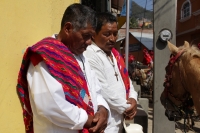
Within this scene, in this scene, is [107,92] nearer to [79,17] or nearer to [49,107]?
[79,17]

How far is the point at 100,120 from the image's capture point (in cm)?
175

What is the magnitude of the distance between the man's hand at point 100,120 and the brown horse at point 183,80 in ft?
4.25

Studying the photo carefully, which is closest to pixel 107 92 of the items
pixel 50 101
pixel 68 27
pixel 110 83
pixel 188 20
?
pixel 110 83

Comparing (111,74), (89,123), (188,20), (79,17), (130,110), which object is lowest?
(130,110)

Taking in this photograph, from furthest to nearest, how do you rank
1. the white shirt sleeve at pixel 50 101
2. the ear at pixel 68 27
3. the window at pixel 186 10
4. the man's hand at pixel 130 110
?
the window at pixel 186 10
the man's hand at pixel 130 110
the ear at pixel 68 27
the white shirt sleeve at pixel 50 101

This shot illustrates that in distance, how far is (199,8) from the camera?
52.4ft

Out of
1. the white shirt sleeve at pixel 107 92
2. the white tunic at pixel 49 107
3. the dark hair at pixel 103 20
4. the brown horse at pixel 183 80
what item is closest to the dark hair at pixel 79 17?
the white tunic at pixel 49 107

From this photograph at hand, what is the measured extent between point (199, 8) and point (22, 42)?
53.3ft

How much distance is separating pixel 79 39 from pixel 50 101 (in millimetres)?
553

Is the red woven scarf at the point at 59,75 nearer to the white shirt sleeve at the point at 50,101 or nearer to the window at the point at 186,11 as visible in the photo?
the white shirt sleeve at the point at 50,101

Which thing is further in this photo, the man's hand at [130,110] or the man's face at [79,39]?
the man's hand at [130,110]

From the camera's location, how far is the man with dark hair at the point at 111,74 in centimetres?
236

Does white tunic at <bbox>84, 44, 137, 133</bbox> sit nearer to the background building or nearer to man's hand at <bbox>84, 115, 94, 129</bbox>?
man's hand at <bbox>84, 115, 94, 129</bbox>

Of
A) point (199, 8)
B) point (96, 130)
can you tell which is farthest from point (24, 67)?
point (199, 8)
